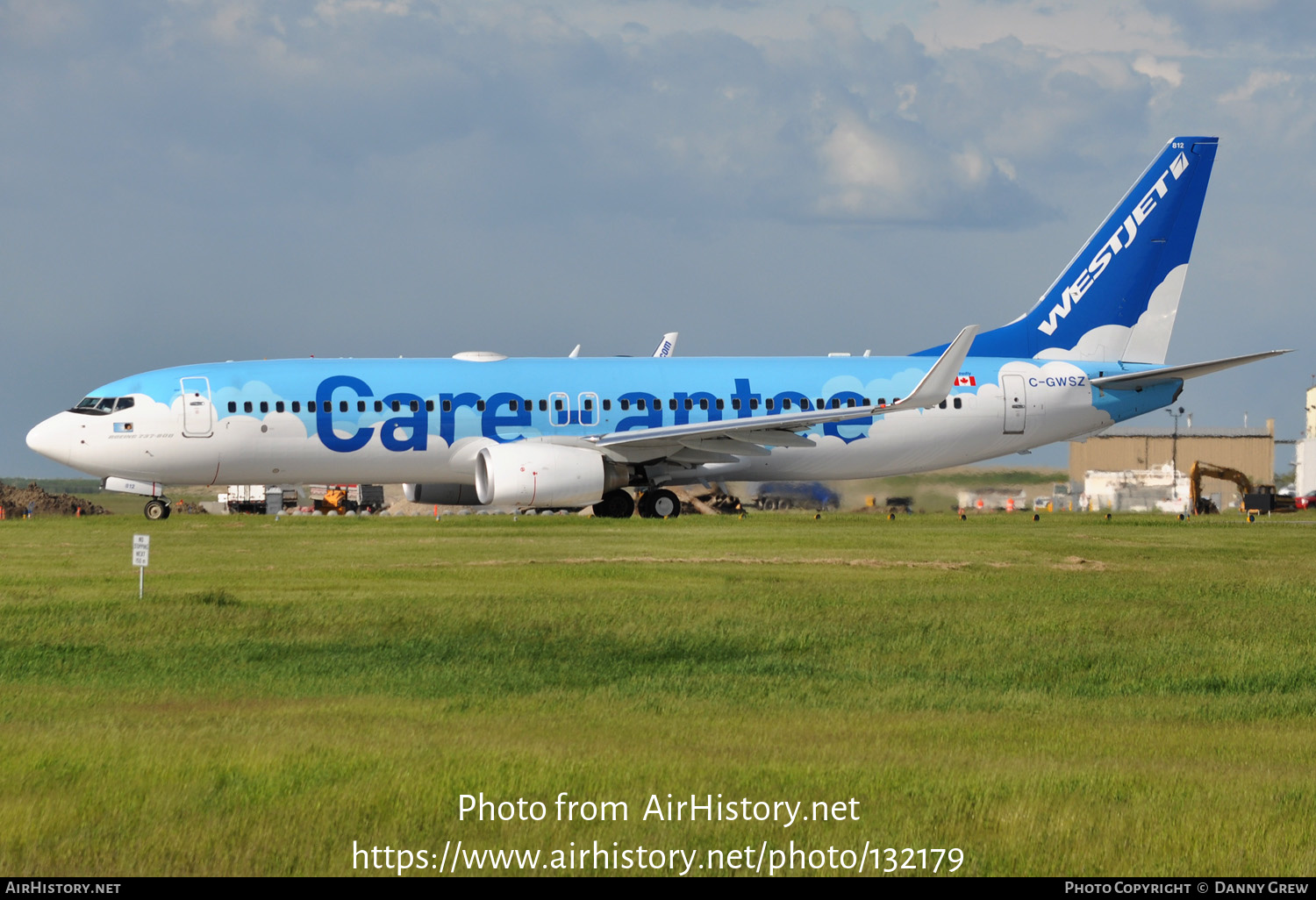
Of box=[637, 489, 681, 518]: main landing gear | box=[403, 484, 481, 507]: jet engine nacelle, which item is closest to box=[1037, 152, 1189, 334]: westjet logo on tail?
box=[637, 489, 681, 518]: main landing gear

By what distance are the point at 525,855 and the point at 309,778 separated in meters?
2.23

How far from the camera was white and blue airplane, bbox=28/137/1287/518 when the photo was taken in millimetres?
35844

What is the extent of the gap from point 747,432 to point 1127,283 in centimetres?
1296

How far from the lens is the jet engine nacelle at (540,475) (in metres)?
34.2

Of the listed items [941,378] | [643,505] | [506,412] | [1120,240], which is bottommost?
[643,505]

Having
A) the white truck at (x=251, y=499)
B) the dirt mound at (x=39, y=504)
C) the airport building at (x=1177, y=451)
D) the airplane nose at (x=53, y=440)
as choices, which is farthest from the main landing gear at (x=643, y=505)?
the airport building at (x=1177, y=451)

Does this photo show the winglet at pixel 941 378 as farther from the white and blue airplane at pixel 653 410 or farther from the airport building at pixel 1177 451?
the airport building at pixel 1177 451

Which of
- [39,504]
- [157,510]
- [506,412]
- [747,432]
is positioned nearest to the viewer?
[747,432]

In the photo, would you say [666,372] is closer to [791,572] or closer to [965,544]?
[965,544]

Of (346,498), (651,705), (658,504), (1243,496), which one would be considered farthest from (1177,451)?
(651,705)

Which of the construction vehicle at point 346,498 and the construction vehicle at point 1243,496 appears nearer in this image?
the construction vehicle at point 346,498

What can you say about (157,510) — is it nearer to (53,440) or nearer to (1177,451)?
(53,440)

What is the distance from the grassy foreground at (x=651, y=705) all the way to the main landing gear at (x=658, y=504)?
11641 mm

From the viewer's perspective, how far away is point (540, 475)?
113 feet
